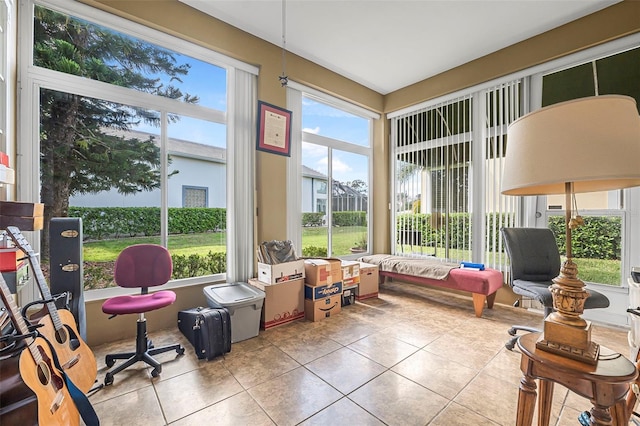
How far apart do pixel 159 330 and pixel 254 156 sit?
2.14 m

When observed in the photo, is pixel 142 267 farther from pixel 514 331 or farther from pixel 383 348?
pixel 514 331

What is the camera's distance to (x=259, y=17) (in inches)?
115

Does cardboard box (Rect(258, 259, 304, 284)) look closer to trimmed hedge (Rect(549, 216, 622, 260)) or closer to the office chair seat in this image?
the office chair seat

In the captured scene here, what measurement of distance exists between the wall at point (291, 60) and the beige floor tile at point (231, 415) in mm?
1455

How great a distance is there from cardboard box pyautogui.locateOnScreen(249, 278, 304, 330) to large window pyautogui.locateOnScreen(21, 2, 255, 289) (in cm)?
59

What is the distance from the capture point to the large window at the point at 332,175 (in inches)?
153

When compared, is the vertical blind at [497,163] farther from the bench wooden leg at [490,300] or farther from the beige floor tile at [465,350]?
the beige floor tile at [465,350]

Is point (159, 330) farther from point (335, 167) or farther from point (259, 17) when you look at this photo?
point (259, 17)

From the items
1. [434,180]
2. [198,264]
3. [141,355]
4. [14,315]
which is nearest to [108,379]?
[141,355]

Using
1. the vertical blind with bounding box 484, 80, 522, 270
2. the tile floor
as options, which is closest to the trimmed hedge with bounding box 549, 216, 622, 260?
the vertical blind with bounding box 484, 80, 522, 270

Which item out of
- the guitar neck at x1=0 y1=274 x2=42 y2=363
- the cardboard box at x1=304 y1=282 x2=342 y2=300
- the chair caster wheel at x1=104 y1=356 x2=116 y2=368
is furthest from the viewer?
the cardboard box at x1=304 y1=282 x2=342 y2=300

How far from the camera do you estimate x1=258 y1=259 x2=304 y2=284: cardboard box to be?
108 inches

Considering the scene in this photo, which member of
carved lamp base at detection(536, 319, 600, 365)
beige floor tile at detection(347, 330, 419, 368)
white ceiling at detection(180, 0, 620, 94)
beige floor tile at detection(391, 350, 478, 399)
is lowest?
beige floor tile at detection(347, 330, 419, 368)

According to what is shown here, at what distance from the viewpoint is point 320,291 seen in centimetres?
298
